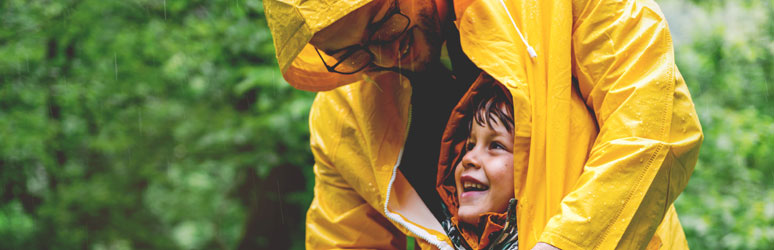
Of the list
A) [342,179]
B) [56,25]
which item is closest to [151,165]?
[56,25]

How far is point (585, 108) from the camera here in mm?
1693

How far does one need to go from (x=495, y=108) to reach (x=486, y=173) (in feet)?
0.64

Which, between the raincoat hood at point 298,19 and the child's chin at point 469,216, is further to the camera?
the child's chin at point 469,216

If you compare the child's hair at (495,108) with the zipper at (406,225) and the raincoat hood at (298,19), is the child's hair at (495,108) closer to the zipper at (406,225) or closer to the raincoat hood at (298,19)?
the zipper at (406,225)

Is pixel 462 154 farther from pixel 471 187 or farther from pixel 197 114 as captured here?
pixel 197 114

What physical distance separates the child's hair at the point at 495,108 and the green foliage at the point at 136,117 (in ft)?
6.84

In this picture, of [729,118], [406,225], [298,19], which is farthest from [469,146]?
[729,118]

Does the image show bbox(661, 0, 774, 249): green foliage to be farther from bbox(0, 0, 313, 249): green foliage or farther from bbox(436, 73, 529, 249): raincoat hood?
bbox(0, 0, 313, 249): green foliage

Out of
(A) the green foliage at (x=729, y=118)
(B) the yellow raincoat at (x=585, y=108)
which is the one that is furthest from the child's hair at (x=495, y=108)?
(A) the green foliage at (x=729, y=118)

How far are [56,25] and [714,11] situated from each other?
18.4ft

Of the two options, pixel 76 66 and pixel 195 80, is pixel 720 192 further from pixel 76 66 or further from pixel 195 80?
pixel 76 66

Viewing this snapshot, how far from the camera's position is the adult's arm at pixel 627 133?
4.87ft

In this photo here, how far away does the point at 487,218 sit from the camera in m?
1.84

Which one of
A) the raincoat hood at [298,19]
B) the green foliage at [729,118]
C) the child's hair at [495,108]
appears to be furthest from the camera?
the green foliage at [729,118]
